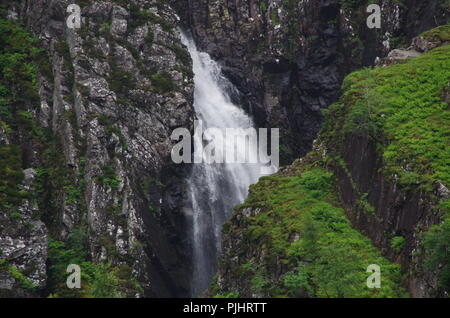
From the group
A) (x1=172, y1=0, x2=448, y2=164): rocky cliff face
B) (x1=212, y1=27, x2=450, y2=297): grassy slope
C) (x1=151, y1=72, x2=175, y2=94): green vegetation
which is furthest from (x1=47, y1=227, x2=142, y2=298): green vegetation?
(x1=172, y1=0, x2=448, y2=164): rocky cliff face

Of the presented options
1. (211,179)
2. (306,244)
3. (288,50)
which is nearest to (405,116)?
(306,244)

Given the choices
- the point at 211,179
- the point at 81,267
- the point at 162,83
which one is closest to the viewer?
the point at 81,267

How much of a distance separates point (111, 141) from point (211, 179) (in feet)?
29.4

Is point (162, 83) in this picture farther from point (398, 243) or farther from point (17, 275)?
point (398, 243)

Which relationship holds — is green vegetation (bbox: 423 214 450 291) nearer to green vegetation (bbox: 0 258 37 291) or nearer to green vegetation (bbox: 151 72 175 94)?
green vegetation (bbox: 0 258 37 291)

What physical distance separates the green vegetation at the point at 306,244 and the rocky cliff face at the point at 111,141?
309 inches

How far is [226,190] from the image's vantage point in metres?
45.6

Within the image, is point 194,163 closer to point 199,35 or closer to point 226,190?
point 226,190

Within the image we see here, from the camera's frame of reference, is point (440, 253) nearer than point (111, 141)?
Yes

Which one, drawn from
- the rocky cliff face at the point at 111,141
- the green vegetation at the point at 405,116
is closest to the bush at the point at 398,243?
the green vegetation at the point at 405,116

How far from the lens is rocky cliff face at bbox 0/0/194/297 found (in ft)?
121

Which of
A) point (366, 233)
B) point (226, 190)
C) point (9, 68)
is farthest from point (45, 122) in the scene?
point (366, 233)

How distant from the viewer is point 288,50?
54594 mm

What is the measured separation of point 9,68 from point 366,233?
30.5m
